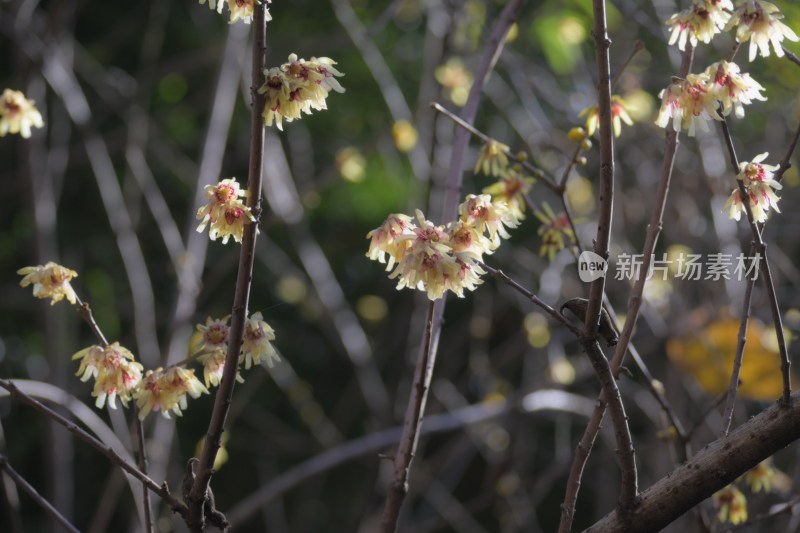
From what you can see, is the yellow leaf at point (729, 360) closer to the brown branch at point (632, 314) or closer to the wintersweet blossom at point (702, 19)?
the brown branch at point (632, 314)

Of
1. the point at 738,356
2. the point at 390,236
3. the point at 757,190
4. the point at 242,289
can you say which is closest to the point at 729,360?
the point at 738,356

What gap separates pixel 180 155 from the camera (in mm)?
4602

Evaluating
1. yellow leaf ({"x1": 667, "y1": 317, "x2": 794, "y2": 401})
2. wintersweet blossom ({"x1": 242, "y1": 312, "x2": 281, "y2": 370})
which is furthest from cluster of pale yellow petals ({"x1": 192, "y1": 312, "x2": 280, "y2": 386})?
yellow leaf ({"x1": 667, "y1": 317, "x2": 794, "y2": 401})

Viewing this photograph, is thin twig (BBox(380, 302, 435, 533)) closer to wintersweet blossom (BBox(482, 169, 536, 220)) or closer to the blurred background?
wintersweet blossom (BBox(482, 169, 536, 220))

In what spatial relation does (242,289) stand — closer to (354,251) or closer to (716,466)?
(716,466)

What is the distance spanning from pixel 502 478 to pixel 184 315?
1.41 meters

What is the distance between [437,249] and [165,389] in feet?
1.75

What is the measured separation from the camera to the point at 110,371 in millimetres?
1370

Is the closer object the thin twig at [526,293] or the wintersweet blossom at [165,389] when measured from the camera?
the thin twig at [526,293]

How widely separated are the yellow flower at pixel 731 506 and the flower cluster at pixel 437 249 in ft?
3.07

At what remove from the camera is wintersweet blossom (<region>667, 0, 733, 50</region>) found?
131 centimetres

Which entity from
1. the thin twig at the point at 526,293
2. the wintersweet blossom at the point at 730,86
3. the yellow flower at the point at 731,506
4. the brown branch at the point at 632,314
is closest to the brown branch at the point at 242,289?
the thin twig at the point at 526,293

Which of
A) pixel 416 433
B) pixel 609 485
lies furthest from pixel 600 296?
pixel 609 485

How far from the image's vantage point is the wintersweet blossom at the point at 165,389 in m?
1.36
